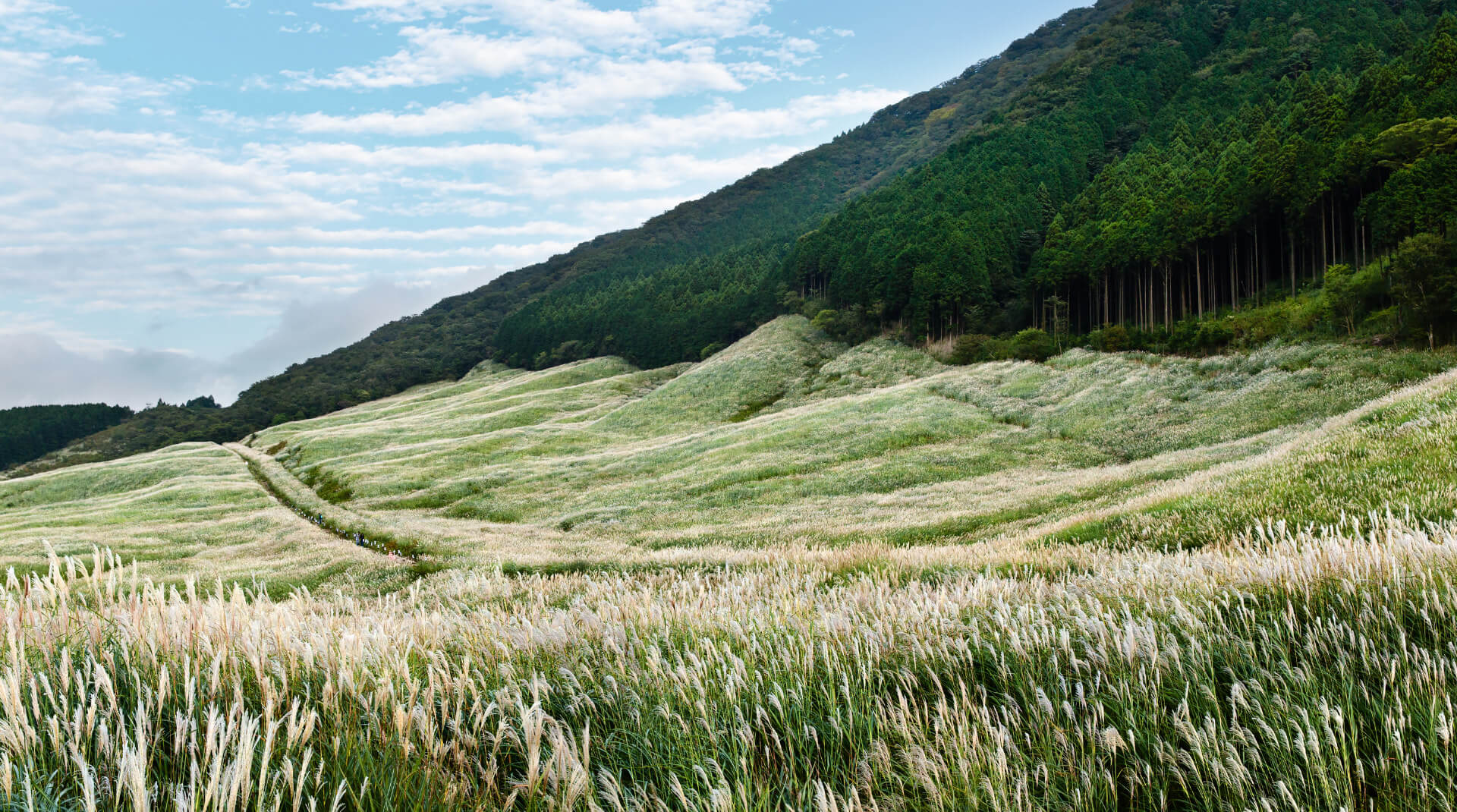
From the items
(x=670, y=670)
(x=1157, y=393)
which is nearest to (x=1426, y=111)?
(x=1157, y=393)

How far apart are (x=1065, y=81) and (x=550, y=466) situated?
184m

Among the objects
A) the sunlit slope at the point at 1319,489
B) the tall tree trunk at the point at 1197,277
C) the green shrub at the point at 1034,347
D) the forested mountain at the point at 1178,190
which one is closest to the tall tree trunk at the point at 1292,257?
the forested mountain at the point at 1178,190

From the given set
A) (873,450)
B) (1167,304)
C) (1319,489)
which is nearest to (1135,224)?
(1167,304)

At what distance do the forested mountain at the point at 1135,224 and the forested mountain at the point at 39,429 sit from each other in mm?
45707

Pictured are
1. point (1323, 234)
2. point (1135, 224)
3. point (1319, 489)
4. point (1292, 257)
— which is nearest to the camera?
point (1319, 489)

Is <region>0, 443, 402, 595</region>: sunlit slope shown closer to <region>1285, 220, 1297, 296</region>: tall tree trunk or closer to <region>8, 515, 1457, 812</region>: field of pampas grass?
<region>8, 515, 1457, 812</region>: field of pampas grass

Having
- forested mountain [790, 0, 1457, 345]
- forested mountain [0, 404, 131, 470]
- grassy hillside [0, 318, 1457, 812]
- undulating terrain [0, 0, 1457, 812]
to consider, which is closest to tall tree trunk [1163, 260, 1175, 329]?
forested mountain [790, 0, 1457, 345]

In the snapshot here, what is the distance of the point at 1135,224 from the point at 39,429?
26510 centimetres

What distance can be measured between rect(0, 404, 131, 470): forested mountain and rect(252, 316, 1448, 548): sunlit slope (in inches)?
6261

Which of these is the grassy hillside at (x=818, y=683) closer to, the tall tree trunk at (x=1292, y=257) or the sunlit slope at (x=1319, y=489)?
the sunlit slope at (x=1319, y=489)

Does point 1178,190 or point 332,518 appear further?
point 1178,190

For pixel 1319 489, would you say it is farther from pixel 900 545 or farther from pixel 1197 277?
pixel 1197 277

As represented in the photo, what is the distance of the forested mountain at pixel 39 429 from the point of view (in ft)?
584

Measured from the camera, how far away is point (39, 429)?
18588 centimetres
